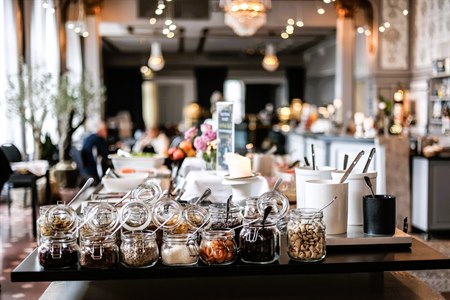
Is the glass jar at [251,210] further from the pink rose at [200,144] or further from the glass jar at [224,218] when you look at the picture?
the pink rose at [200,144]

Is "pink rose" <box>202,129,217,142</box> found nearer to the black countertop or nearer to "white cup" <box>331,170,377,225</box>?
"white cup" <box>331,170,377,225</box>

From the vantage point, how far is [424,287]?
106 inches

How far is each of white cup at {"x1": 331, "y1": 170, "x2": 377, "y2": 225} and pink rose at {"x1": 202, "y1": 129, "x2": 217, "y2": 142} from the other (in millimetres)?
1950

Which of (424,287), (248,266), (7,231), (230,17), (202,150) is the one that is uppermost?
(230,17)

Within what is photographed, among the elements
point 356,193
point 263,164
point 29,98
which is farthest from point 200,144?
point 29,98

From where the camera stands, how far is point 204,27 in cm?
1480

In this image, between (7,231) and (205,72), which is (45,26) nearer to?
(7,231)

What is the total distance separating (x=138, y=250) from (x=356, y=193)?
104cm

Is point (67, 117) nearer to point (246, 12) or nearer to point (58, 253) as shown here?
point (246, 12)

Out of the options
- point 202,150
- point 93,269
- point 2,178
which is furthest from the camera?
point 2,178

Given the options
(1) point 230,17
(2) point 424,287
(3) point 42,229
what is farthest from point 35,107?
(2) point 424,287

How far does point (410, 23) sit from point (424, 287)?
39.9 feet

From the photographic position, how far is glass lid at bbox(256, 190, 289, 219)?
104 inches

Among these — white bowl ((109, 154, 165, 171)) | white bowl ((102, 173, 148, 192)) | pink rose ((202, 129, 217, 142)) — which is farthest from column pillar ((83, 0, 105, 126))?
white bowl ((102, 173, 148, 192))
